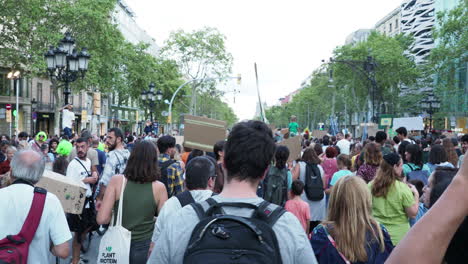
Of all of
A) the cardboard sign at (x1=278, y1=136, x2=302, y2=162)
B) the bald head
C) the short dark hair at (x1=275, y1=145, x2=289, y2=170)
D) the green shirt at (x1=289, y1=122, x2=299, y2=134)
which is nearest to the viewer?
the bald head

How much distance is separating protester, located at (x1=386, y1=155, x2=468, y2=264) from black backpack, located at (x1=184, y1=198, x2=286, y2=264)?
777 millimetres

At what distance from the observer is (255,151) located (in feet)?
7.22

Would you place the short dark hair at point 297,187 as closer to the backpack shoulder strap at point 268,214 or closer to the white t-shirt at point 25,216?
the white t-shirt at point 25,216

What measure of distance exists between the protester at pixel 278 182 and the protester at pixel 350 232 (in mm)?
3649

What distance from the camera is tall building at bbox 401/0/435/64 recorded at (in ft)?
260

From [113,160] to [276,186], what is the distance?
233cm

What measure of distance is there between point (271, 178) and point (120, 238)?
11.3ft

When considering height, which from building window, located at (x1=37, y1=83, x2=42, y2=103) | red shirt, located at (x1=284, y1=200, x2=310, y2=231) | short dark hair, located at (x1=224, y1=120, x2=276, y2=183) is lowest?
red shirt, located at (x1=284, y1=200, x2=310, y2=231)

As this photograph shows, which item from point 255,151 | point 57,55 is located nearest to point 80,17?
point 57,55

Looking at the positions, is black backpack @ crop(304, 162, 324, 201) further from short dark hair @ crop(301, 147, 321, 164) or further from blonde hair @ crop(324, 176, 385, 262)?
blonde hair @ crop(324, 176, 385, 262)

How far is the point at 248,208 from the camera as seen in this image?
2.06m

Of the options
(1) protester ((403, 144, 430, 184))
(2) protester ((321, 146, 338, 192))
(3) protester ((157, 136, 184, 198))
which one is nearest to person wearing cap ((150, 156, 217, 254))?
(3) protester ((157, 136, 184, 198))

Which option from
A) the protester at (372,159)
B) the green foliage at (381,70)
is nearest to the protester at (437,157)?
the protester at (372,159)

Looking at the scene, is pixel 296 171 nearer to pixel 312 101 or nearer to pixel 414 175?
pixel 414 175
